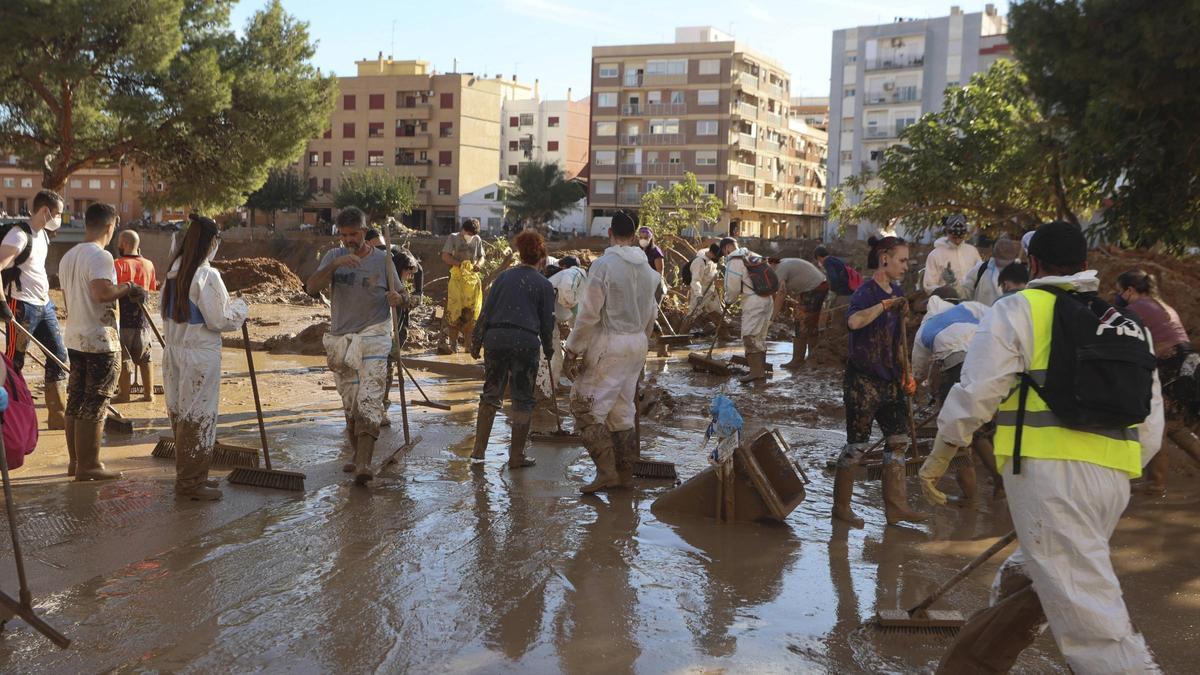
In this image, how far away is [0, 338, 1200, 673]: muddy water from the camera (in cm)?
422

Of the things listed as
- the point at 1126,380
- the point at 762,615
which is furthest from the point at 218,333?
the point at 1126,380

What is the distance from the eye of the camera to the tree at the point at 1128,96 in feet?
38.2

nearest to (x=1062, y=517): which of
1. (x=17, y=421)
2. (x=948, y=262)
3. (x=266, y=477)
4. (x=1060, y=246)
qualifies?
(x=1060, y=246)

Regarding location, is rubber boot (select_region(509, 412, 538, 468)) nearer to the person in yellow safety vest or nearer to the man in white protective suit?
the man in white protective suit

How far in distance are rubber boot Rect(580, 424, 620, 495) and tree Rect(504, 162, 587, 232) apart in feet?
206

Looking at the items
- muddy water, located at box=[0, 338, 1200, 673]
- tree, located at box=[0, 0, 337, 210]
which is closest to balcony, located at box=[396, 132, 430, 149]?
tree, located at box=[0, 0, 337, 210]

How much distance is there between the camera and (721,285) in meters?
17.4

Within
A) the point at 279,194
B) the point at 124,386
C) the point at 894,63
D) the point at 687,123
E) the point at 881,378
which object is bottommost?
the point at 124,386

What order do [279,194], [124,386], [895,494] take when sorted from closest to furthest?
[895,494] < [124,386] < [279,194]

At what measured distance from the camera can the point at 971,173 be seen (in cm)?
2062

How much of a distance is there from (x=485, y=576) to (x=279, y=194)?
69.6 m

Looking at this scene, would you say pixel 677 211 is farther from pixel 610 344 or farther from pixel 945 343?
pixel 610 344

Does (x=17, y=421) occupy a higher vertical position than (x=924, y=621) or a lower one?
higher

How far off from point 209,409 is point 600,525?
101 inches
